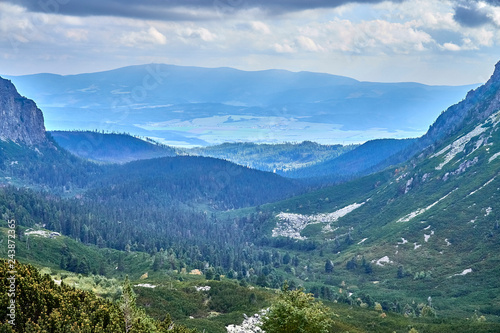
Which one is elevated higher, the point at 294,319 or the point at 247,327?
the point at 294,319

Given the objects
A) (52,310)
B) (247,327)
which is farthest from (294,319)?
(247,327)

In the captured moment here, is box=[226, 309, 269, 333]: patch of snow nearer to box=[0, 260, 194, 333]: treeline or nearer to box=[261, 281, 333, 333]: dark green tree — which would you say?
box=[261, 281, 333, 333]: dark green tree

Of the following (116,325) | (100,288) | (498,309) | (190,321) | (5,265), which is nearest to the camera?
(116,325)

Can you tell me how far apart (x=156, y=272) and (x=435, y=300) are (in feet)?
330

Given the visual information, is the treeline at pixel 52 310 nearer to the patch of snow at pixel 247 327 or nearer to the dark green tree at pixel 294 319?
the dark green tree at pixel 294 319

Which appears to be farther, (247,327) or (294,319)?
(247,327)

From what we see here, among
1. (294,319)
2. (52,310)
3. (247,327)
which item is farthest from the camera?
(247,327)

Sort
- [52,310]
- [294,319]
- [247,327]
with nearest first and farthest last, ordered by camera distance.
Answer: [52,310], [294,319], [247,327]

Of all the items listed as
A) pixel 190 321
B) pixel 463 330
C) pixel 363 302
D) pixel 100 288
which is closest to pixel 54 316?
pixel 190 321

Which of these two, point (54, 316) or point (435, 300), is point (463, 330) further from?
point (54, 316)

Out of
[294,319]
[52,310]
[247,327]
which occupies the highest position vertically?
[52,310]

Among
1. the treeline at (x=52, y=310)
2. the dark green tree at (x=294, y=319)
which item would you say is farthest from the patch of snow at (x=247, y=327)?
the treeline at (x=52, y=310)

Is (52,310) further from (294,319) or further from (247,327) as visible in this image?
(247,327)

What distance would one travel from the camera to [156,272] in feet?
630
